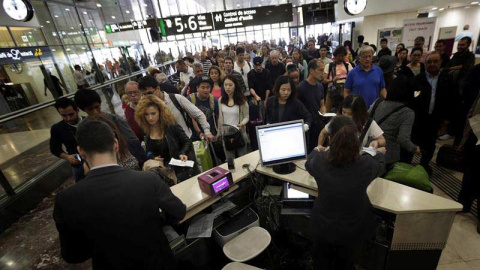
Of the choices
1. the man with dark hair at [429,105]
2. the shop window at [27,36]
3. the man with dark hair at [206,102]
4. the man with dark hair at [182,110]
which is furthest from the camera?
the shop window at [27,36]

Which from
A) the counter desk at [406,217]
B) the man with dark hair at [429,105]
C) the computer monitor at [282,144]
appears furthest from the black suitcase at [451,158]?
the computer monitor at [282,144]

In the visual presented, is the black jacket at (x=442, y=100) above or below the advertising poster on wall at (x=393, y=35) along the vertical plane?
below

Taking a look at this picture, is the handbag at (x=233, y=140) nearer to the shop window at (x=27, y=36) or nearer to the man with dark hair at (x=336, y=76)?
the man with dark hair at (x=336, y=76)

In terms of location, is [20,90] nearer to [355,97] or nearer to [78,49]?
[78,49]

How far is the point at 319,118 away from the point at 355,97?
125 cm

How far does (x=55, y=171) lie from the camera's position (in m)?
3.93

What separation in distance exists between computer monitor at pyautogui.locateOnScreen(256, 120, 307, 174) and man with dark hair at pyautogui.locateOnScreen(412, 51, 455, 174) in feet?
6.22

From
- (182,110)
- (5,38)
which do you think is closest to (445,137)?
(182,110)

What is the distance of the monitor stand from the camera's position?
223 centimetres

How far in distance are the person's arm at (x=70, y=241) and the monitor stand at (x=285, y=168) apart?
1.58 m

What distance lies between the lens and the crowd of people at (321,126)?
143cm

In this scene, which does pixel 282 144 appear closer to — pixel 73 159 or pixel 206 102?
pixel 206 102

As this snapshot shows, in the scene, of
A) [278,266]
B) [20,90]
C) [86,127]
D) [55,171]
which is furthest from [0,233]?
[20,90]

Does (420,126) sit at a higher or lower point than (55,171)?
higher
